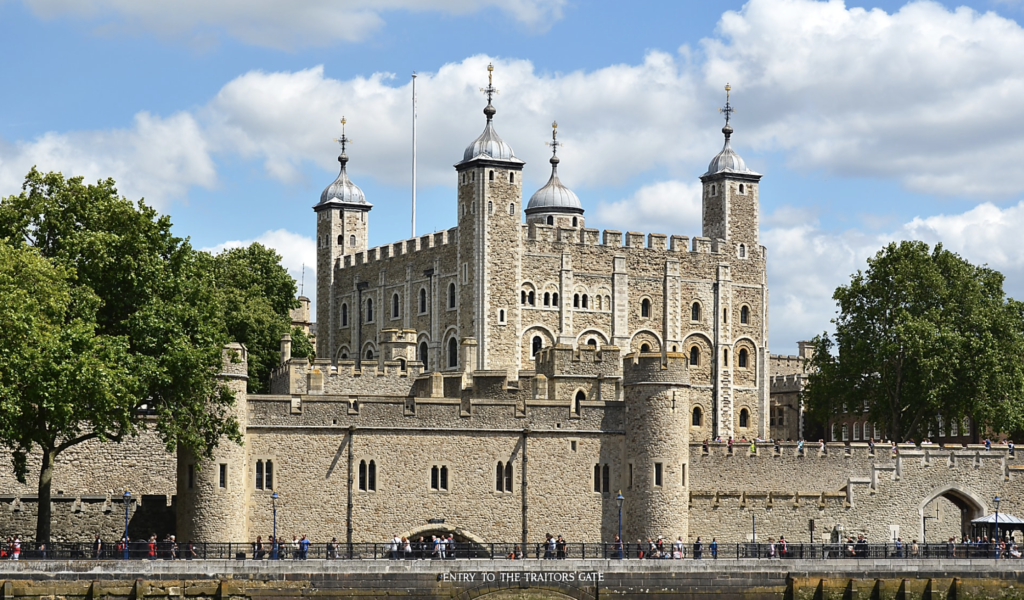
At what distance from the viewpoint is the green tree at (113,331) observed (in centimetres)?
4788

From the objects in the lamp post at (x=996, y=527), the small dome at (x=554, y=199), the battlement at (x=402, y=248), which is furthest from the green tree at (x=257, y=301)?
the lamp post at (x=996, y=527)

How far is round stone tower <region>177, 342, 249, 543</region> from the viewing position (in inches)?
2044

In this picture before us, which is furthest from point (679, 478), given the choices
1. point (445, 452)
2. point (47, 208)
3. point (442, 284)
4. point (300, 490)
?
point (442, 284)

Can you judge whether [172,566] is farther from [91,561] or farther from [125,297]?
[125,297]

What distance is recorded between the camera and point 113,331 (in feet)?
172

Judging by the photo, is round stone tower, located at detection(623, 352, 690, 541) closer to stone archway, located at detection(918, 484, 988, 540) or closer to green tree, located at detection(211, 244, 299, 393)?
stone archway, located at detection(918, 484, 988, 540)

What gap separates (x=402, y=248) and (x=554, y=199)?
1284cm

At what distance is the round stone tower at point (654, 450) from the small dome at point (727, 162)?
123 feet

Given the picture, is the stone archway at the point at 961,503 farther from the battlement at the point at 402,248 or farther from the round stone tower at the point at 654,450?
the battlement at the point at 402,248

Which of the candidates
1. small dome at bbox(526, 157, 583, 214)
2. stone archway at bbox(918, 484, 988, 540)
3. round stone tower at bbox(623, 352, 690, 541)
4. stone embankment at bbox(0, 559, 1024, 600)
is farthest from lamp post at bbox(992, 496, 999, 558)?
small dome at bbox(526, 157, 583, 214)

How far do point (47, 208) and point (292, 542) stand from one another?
11905 millimetres

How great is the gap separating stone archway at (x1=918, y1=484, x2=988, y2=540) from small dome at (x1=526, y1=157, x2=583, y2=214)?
1566 inches

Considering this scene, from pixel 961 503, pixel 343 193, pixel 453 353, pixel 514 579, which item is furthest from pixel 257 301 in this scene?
pixel 514 579

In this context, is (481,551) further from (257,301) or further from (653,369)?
(257,301)
